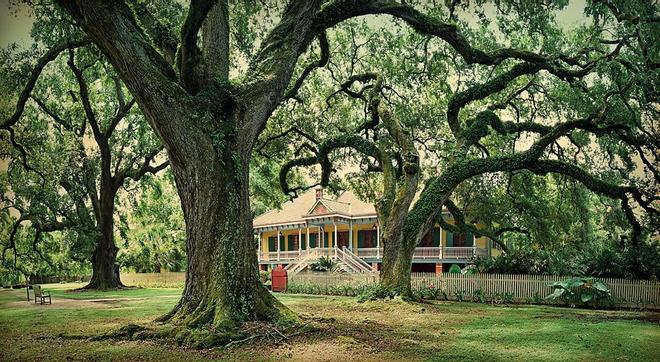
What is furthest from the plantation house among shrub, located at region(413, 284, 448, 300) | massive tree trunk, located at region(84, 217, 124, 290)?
massive tree trunk, located at region(84, 217, 124, 290)

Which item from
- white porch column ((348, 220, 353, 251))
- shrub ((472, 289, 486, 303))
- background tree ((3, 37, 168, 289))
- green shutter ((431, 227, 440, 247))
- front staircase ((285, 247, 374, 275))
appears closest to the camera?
shrub ((472, 289, 486, 303))

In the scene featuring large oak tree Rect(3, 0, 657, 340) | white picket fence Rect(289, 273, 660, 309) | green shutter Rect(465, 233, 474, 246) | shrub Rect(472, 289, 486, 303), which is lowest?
shrub Rect(472, 289, 486, 303)

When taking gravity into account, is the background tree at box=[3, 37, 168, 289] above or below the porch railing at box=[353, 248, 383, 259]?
above

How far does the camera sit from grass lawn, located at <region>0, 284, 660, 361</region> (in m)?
7.08

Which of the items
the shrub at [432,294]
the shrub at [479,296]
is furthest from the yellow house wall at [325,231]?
the shrub at [479,296]

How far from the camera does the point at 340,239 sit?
33.7 meters

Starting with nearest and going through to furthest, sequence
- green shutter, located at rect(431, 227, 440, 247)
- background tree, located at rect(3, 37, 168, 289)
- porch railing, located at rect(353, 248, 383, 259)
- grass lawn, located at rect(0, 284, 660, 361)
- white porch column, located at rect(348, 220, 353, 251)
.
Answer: grass lawn, located at rect(0, 284, 660, 361)
background tree, located at rect(3, 37, 168, 289)
green shutter, located at rect(431, 227, 440, 247)
porch railing, located at rect(353, 248, 383, 259)
white porch column, located at rect(348, 220, 353, 251)

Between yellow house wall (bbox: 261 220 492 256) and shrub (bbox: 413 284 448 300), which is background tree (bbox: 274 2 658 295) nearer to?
shrub (bbox: 413 284 448 300)

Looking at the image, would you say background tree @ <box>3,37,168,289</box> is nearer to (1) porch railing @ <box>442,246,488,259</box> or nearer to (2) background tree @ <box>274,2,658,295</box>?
(2) background tree @ <box>274,2,658,295</box>

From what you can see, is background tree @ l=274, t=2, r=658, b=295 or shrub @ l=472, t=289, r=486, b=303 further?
shrub @ l=472, t=289, r=486, b=303

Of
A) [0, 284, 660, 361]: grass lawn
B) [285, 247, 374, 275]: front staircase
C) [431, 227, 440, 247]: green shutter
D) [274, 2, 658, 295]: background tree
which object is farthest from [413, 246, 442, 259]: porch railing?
[0, 284, 660, 361]: grass lawn

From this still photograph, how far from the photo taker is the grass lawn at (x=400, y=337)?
708 centimetres

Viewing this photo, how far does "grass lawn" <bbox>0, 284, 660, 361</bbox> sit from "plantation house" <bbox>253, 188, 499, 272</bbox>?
45.8 ft

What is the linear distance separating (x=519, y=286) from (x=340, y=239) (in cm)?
1803
